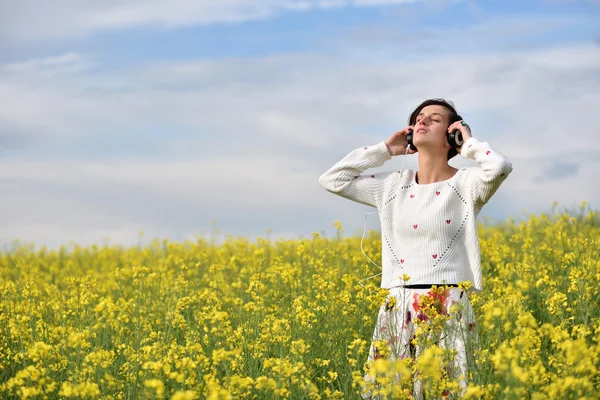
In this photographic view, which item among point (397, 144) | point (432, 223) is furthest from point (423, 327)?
point (397, 144)

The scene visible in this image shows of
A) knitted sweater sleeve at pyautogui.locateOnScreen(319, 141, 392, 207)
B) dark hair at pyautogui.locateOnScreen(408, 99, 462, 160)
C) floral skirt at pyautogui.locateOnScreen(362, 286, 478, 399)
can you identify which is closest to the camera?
floral skirt at pyautogui.locateOnScreen(362, 286, 478, 399)

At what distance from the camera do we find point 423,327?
3756 millimetres

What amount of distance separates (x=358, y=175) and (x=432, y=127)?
578 mm

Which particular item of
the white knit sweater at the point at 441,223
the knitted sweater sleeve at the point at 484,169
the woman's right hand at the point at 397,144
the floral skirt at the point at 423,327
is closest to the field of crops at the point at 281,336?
the floral skirt at the point at 423,327

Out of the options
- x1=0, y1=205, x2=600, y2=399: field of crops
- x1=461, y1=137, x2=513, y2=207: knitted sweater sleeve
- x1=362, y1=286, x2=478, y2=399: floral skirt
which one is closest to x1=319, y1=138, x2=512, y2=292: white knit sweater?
x1=461, y1=137, x2=513, y2=207: knitted sweater sleeve

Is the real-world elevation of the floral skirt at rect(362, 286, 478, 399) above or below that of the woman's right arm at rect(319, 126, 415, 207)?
below

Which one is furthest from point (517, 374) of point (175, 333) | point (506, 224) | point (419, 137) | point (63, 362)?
point (506, 224)

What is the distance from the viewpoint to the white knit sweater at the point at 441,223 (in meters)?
4.14

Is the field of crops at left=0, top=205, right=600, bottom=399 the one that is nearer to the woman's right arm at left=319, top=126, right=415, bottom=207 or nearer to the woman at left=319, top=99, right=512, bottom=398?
the woman at left=319, top=99, right=512, bottom=398

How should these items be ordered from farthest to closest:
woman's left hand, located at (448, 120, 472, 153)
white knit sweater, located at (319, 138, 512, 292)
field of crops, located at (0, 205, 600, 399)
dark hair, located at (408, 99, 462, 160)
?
dark hair, located at (408, 99, 462, 160) < woman's left hand, located at (448, 120, 472, 153) < white knit sweater, located at (319, 138, 512, 292) < field of crops, located at (0, 205, 600, 399)

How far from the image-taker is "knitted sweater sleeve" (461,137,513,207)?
402cm

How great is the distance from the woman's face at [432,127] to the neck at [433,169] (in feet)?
0.24

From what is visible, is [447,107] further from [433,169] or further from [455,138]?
Result: [433,169]

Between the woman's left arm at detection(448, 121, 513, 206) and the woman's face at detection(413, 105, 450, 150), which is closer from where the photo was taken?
Result: the woman's left arm at detection(448, 121, 513, 206)
